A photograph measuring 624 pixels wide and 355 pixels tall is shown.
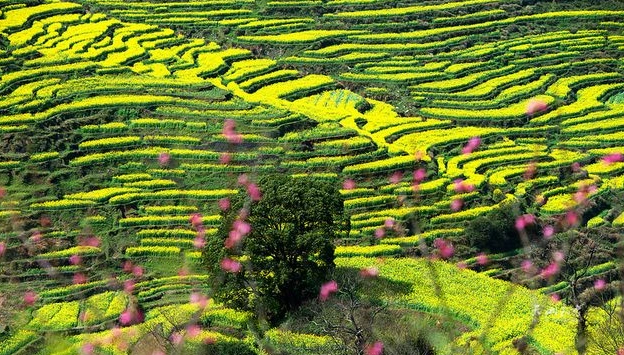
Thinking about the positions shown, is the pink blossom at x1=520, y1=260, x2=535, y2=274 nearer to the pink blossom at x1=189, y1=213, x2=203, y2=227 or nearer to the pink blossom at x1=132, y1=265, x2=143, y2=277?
the pink blossom at x1=189, y1=213, x2=203, y2=227

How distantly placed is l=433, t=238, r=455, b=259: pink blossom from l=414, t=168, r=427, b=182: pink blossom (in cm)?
451

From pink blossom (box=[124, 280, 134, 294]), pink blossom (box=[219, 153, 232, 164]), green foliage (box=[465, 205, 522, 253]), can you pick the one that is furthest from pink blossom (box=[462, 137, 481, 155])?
pink blossom (box=[124, 280, 134, 294])

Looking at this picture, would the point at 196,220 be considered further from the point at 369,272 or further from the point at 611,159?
the point at 611,159

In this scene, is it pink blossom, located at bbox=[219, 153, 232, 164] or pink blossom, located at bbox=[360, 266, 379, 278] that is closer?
pink blossom, located at bbox=[360, 266, 379, 278]

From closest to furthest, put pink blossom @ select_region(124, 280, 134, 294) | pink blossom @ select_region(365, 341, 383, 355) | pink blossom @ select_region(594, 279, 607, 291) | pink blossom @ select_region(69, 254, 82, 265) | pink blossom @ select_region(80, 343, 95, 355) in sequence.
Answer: pink blossom @ select_region(365, 341, 383, 355), pink blossom @ select_region(80, 343, 95, 355), pink blossom @ select_region(594, 279, 607, 291), pink blossom @ select_region(124, 280, 134, 294), pink blossom @ select_region(69, 254, 82, 265)

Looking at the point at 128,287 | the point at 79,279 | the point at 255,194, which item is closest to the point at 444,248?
the point at 255,194

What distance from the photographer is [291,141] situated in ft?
141

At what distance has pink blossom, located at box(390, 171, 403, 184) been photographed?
40434 millimetres

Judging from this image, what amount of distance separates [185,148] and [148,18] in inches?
853

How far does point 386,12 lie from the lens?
6225 cm

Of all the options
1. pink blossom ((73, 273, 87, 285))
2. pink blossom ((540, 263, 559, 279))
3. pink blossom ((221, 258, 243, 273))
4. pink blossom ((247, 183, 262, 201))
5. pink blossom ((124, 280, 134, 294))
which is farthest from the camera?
pink blossom ((73, 273, 87, 285))

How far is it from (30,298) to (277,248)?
34.0 feet

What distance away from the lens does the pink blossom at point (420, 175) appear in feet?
130

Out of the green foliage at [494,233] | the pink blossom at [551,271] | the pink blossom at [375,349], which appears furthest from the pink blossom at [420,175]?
the pink blossom at [375,349]
